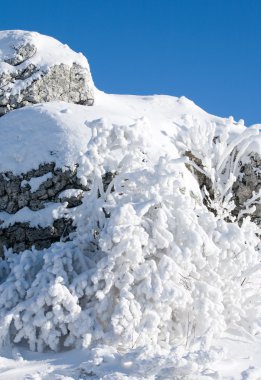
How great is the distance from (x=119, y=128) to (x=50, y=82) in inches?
265

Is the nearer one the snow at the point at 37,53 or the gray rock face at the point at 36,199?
the gray rock face at the point at 36,199

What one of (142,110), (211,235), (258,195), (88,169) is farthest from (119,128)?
(142,110)

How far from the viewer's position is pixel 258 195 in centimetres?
1330

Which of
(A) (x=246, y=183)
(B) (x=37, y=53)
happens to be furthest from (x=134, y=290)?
(B) (x=37, y=53)

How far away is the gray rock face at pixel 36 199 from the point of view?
10352mm

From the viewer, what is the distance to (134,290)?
7609mm

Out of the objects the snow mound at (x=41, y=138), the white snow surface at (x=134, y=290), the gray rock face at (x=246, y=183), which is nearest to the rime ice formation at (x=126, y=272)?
the white snow surface at (x=134, y=290)

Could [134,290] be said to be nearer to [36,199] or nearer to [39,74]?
[36,199]

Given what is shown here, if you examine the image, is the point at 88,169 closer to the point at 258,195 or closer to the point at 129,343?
the point at 129,343

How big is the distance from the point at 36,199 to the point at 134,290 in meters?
4.00

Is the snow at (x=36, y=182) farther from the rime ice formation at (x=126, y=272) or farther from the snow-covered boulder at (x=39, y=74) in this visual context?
the snow-covered boulder at (x=39, y=74)

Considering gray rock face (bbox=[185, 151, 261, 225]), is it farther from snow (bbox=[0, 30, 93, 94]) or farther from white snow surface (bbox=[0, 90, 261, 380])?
white snow surface (bbox=[0, 90, 261, 380])

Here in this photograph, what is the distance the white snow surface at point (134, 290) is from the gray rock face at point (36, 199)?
1.37 meters

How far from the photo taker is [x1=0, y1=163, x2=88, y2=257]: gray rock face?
10.4 metres
